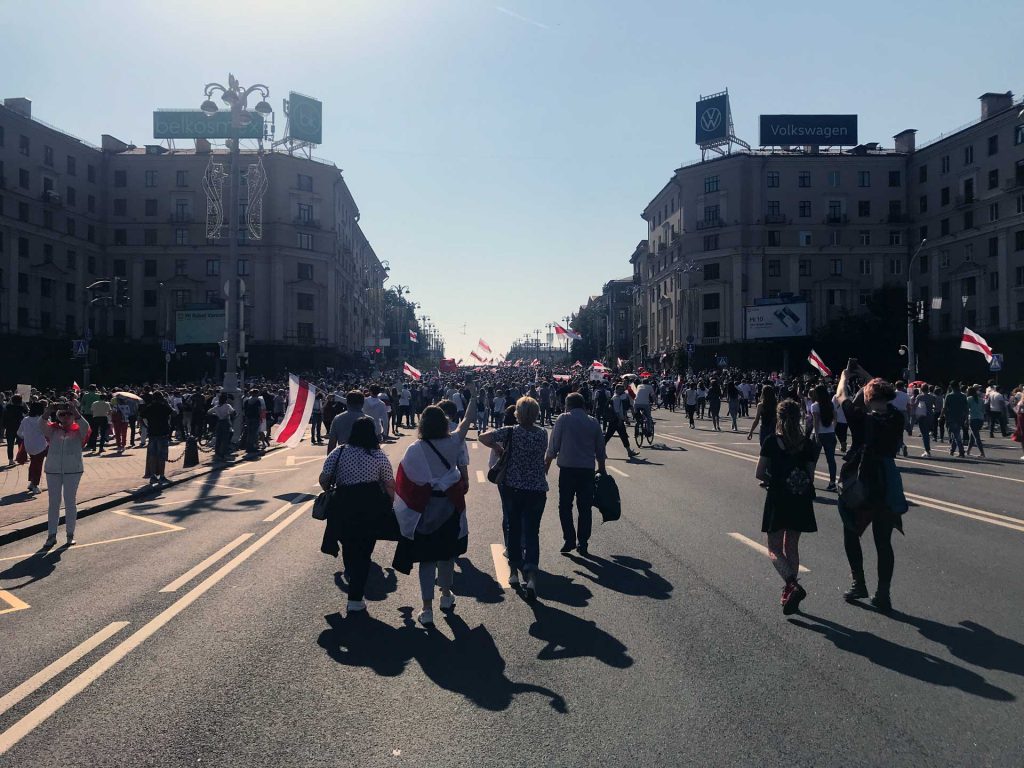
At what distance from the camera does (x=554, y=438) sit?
864cm

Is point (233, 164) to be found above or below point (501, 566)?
above

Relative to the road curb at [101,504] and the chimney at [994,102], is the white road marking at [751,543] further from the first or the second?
the chimney at [994,102]

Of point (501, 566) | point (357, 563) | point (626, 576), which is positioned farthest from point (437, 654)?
point (501, 566)

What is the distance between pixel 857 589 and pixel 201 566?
6.32 metres

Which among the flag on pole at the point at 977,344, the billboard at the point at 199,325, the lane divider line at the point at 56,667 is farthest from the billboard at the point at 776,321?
the lane divider line at the point at 56,667

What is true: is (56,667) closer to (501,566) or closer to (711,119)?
(501,566)

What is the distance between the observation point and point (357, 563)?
21.4 feet

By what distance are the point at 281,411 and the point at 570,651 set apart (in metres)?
26.2

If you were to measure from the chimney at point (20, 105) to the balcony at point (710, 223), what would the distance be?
5849cm

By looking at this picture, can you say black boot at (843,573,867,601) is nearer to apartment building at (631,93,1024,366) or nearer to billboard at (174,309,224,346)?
billboard at (174,309,224,346)

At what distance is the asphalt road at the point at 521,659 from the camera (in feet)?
13.3

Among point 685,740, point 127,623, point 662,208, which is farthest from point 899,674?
point 662,208

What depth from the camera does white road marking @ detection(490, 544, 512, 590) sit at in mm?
7639

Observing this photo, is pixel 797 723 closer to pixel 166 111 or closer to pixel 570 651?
pixel 570 651
